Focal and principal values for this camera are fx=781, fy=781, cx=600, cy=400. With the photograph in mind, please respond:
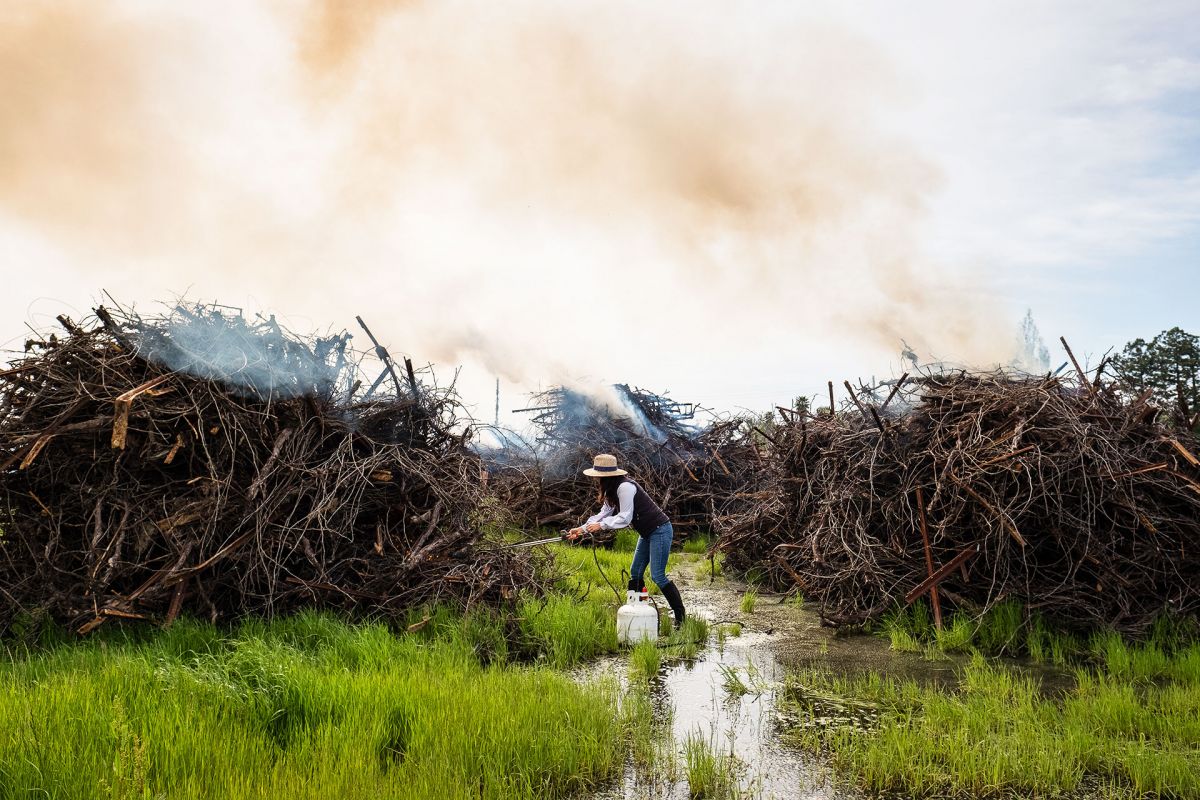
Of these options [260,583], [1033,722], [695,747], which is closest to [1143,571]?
[1033,722]

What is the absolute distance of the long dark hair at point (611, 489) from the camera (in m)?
8.14

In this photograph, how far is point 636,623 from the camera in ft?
23.5

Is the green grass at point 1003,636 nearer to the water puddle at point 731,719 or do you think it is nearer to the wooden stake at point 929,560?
the wooden stake at point 929,560

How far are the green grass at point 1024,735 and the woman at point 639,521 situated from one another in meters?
2.12

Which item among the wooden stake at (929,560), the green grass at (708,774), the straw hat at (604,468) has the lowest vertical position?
the green grass at (708,774)

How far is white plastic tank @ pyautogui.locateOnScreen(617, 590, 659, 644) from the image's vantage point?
716 cm

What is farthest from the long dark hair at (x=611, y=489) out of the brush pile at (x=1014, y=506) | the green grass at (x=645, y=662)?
the brush pile at (x=1014, y=506)

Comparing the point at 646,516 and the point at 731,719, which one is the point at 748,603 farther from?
the point at 731,719

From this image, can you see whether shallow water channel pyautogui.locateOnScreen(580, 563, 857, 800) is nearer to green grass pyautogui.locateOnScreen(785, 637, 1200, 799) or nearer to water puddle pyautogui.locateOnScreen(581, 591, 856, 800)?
water puddle pyautogui.locateOnScreen(581, 591, 856, 800)

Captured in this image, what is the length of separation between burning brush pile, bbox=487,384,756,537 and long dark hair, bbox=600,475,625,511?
21.2 ft

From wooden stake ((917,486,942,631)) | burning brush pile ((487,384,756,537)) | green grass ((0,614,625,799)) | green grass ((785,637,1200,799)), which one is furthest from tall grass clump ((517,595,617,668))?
burning brush pile ((487,384,756,537))

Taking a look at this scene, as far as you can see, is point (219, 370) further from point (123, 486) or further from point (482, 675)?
point (482, 675)

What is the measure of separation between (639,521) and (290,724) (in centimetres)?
433

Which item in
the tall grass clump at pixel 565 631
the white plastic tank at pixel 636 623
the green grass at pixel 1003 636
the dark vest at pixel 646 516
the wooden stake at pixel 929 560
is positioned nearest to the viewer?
the tall grass clump at pixel 565 631
